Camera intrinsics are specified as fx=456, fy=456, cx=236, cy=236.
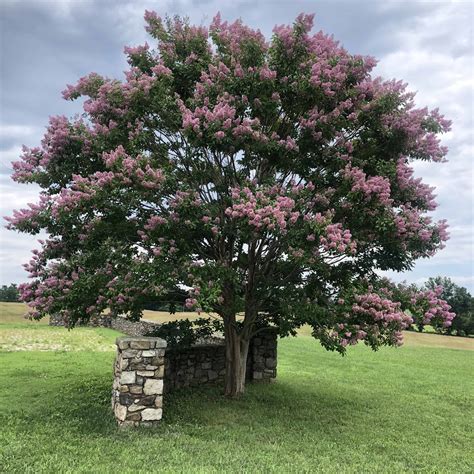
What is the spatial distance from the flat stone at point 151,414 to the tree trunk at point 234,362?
334 cm

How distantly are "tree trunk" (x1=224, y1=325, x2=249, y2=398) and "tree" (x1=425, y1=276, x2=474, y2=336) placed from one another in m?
44.6

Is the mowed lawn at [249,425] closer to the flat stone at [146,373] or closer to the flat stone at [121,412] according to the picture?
the flat stone at [121,412]

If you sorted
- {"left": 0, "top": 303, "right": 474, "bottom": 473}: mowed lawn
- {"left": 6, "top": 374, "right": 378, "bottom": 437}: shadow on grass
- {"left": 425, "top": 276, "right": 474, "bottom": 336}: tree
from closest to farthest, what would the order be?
{"left": 0, "top": 303, "right": 474, "bottom": 473}: mowed lawn < {"left": 6, "top": 374, "right": 378, "bottom": 437}: shadow on grass < {"left": 425, "top": 276, "right": 474, "bottom": 336}: tree

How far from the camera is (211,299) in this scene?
889cm

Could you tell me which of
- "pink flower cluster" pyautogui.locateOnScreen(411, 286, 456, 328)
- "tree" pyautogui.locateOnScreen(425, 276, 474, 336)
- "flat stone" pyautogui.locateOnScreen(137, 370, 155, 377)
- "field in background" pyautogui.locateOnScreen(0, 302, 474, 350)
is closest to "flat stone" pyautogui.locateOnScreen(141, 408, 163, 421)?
"flat stone" pyautogui.locateOnScreen(137, 370, 155, 377)

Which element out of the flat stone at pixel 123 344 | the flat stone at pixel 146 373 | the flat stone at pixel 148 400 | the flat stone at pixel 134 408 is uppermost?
the flat stone at pixel 123 344

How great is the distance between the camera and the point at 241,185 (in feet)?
34.3

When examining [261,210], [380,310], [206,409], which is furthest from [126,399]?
[380,310]

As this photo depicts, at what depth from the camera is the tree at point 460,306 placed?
55062mm

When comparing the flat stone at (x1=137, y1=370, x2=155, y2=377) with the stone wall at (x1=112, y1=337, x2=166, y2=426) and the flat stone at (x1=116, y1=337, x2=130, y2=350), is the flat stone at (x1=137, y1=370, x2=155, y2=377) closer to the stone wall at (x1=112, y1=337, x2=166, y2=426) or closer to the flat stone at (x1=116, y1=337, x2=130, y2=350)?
the stone wall at (x1=112, y1=337, x2=166, y2=426)

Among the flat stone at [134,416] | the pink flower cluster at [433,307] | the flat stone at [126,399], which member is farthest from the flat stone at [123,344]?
the pink flower cluster at [433,307]

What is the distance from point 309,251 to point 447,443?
537 centimetres

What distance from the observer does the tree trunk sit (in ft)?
40.7

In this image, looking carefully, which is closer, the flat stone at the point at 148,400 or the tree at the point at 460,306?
the flat stone at the point at 148,400
